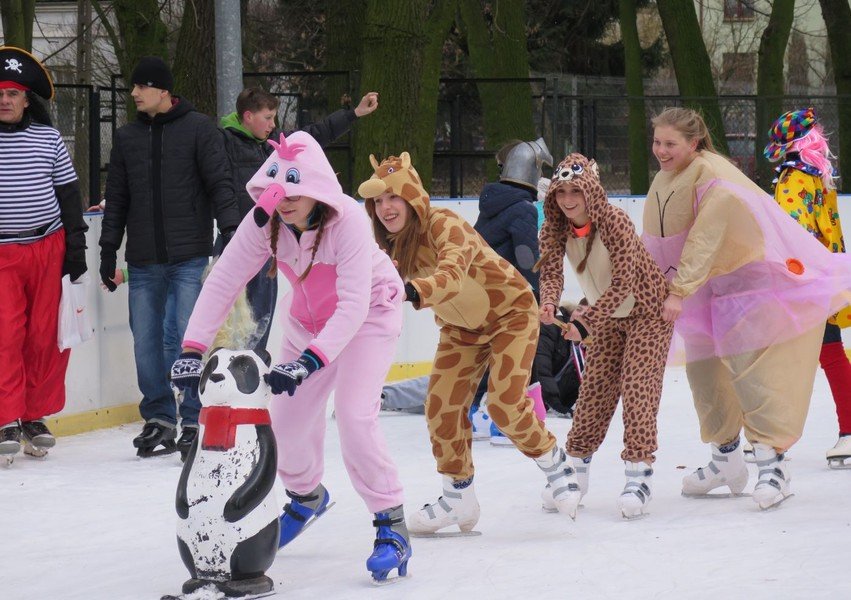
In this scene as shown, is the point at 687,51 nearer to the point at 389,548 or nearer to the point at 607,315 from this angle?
the point at 607,315

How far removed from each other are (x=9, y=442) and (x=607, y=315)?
3.11 m

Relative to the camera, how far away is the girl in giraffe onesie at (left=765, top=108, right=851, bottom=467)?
6.94 m

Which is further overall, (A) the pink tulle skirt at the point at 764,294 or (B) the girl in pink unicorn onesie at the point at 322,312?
(A) the pink tulle skirt at the point at 764,294

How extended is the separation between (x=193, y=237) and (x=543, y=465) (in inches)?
101

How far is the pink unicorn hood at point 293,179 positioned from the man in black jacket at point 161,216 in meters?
2.60

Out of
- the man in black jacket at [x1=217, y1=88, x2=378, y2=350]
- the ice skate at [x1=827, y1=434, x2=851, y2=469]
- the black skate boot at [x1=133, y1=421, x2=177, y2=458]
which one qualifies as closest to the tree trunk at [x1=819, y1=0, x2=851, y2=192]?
the man in black jacket at [x1=217, y1=88, x2=378, y2=350]

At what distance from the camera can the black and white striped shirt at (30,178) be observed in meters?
7.19

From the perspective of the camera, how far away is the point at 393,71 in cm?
1131

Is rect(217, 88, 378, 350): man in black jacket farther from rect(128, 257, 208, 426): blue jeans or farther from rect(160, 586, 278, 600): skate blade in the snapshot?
rect(160, 586, 278, 600): skate blade

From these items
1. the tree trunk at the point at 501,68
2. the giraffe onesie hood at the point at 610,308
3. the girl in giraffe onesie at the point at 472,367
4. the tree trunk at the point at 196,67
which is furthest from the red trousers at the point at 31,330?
the tree trunk at the point at 501,68

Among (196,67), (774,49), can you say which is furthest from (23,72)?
(774,49)

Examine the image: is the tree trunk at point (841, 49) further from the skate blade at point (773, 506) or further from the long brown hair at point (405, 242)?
the long brown hair at point (405, 242)

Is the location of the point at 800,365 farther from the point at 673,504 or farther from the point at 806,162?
the point at 806,162

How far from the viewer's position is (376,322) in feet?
16.3
